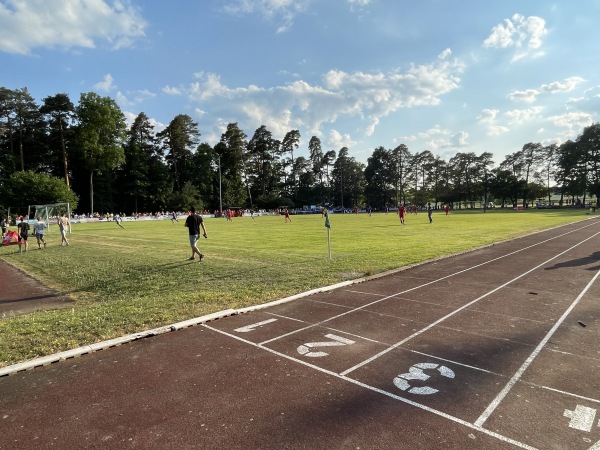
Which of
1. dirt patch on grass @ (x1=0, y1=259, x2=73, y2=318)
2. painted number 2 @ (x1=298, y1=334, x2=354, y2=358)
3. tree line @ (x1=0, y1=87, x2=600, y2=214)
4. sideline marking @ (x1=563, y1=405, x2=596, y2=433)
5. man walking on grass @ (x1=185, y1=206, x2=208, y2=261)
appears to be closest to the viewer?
sideline marking @ (x1=563, y1=405, x2=596, y2=433)

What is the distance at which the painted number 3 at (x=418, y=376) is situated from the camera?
13.2 ft

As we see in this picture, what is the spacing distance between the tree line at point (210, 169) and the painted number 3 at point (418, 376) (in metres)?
65.2

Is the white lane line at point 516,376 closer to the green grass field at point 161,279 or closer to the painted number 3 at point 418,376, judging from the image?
the painted number 3 at point 418,376

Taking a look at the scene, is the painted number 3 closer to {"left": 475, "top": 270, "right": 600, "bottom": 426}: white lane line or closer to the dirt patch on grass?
{"left": 475, "top": 270, "right": 600, "bottom": 426}: white lane line

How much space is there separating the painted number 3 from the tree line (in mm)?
65181

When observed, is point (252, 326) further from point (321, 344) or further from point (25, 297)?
point (25, 297)

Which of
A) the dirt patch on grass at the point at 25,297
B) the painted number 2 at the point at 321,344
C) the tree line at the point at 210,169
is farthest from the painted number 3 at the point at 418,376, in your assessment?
the tree line at the point at 210,169

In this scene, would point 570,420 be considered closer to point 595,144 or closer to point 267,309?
point 267,309

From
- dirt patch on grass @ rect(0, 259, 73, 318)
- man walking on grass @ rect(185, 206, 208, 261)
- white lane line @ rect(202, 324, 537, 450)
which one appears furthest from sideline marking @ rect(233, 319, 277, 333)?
man walking on grass @ rect(185, 206, 208, 261)

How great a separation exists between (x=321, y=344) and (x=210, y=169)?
276ft

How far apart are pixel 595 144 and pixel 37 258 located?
107 meters

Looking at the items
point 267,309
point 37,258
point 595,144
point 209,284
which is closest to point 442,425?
point 267,309

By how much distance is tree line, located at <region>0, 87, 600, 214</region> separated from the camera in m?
62.4

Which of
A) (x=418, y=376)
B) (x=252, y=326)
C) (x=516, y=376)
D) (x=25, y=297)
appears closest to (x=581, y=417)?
(x=516, y=376)
